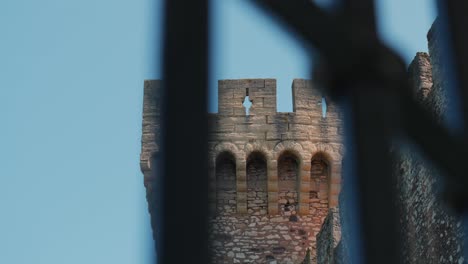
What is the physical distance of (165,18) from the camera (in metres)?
2.35

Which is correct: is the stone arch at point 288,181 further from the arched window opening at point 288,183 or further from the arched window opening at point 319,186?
the arched window opening at point 319,186

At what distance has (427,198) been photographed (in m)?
9.83

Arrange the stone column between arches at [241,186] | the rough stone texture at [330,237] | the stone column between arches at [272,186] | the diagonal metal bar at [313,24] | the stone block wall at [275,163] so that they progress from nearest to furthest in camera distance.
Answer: the diagonal metal bar at [313,24] < the rough stone texture at [330,237] < the stone block wall at [275,163] < the stone column between arches at [272,186] < the stone column between arches at [241,186]

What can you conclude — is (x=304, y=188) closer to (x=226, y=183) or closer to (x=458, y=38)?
(x=226, y=183)

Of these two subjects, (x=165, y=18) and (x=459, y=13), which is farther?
(x=459, y=13)

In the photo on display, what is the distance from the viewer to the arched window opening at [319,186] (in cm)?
1808

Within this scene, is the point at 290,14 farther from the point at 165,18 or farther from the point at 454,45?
the point at 454,45

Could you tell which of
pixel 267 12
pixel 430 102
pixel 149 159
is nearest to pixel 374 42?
pixel 267 12

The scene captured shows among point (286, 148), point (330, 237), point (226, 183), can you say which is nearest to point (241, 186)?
point (226, 183)

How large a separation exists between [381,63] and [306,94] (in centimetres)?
1619

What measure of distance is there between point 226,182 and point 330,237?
5227 mm

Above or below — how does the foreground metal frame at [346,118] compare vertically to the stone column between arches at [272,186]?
below

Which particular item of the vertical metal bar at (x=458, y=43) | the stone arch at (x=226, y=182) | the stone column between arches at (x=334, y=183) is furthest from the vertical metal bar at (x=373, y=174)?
the stone arch at (x=226, y=182)

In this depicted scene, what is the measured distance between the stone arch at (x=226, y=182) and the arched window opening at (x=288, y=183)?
684 mm
